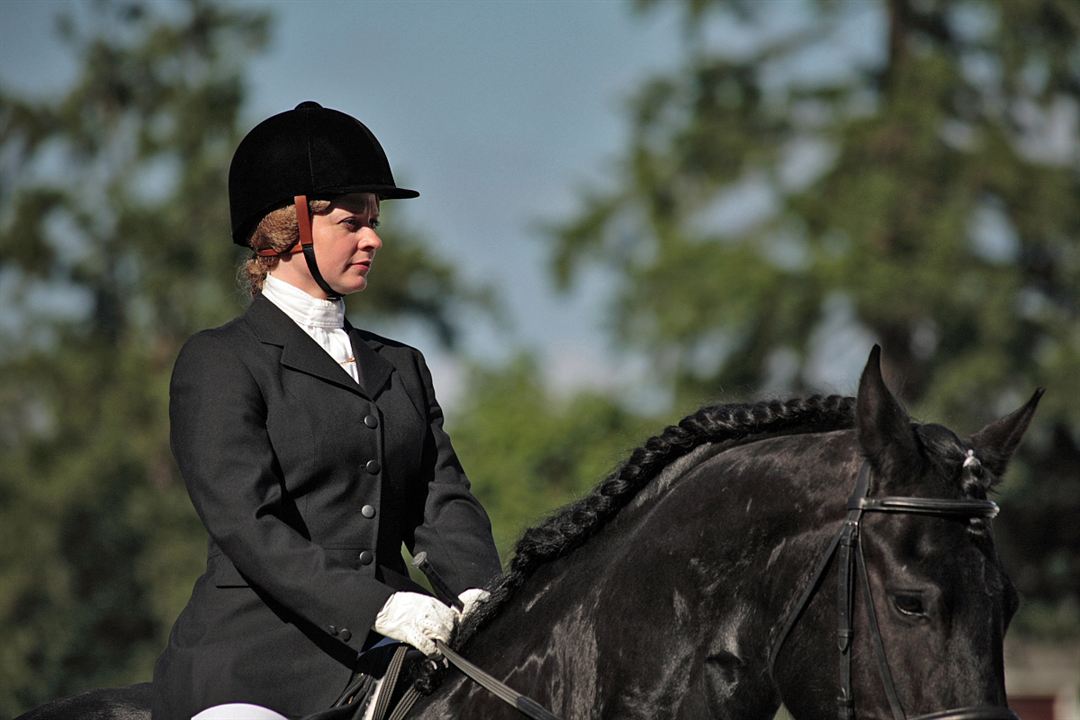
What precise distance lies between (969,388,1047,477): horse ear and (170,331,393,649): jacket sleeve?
1481mm

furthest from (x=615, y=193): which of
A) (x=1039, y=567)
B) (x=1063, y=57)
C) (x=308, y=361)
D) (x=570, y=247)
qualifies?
(x=308, y=361)

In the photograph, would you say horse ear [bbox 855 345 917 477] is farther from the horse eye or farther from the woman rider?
the woman rider

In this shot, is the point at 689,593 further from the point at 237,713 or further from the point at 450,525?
the point at 237,713

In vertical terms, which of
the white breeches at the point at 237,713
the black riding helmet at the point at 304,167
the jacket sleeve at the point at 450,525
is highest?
the black riding helmet at the point at 304,167

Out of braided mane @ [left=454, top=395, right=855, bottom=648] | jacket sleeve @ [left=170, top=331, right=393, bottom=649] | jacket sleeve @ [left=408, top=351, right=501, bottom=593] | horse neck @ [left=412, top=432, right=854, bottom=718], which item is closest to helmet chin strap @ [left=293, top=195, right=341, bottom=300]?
jacket sleeve @ [left=170, top=331, right=393, bottom=649]

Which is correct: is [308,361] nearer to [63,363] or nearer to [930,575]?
[930,575]

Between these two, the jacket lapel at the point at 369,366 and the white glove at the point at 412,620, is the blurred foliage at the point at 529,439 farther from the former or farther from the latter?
the white glove at the point at 412,620

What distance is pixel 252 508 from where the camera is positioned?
3.89 metres

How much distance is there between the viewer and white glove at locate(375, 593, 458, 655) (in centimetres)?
390

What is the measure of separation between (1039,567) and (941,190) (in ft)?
18.9

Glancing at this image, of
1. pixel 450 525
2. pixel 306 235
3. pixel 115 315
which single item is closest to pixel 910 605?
pixel 450 525

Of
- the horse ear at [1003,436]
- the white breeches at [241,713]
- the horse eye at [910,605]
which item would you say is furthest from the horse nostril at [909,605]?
the white breeches at [241,713]

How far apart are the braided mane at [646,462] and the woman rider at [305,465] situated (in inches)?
7.2

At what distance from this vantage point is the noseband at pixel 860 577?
10.7ft
